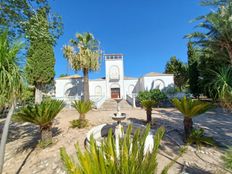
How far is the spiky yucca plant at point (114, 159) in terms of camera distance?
170 centimetres

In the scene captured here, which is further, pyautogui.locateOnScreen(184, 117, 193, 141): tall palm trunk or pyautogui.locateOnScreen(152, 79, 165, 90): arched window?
pyautogui.locateOnScreen(152, 79, 165, 90): arched window

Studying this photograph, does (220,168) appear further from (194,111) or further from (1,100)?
(1,100)

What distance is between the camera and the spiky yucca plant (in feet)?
5.57

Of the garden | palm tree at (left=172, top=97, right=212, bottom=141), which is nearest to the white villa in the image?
the garden

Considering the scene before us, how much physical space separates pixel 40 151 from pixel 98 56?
14.8m

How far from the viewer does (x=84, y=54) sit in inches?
798

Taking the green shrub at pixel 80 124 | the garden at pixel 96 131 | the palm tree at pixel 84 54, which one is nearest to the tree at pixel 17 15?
the garden at pixel 96 131

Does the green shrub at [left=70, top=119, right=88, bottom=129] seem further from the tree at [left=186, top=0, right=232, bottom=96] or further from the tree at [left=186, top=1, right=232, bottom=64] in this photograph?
the tree at [left=186, top=1, right=232, bottom=64]

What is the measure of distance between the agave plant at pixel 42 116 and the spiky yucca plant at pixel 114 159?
6.65 m

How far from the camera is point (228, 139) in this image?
879 centimetres

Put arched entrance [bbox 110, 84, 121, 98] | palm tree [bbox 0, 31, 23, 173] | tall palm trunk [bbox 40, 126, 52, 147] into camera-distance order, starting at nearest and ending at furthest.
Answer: palm tree [bbox 0, 31, 23, 173], tall palm trunk [bbox 40, 126, 52, 147], arched entrance [bbox 110, 84, 121, 98]

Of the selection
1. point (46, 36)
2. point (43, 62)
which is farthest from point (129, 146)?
point (43, 62)

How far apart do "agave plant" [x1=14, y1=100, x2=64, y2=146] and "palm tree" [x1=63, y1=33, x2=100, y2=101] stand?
11382mm

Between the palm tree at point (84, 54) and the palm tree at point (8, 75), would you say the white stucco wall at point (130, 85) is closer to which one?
the palm tree at point (84, 54)
